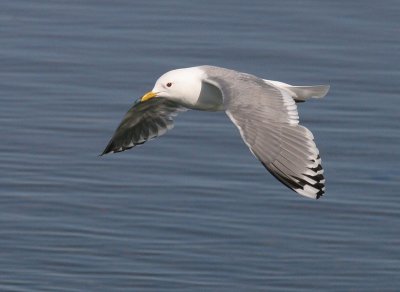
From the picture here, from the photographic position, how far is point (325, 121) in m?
14.6

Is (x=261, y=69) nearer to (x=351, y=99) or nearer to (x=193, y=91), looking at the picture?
(x=351, y=99)

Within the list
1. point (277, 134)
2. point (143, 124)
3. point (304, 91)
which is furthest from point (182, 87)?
point (277, 134)

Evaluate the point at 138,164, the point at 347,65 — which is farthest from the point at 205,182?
the point at 347,65

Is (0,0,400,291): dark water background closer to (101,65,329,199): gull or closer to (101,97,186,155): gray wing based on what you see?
(101,97,186,155): gray wing

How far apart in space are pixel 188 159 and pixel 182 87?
7.74 ft

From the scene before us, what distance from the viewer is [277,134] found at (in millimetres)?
10148

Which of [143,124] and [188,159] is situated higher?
[143,124]

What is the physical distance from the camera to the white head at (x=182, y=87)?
11438 mm

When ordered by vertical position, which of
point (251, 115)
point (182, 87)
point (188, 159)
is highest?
point (182, 87)

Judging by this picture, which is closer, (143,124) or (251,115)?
(251,115)

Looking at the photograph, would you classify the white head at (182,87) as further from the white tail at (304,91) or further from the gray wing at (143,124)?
the gray wing at (143,124)

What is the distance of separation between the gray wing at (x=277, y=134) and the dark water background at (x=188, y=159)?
1826mm

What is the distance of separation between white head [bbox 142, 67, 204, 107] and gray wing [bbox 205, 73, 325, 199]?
0.63 m

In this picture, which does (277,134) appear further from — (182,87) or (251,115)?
(182,87)
